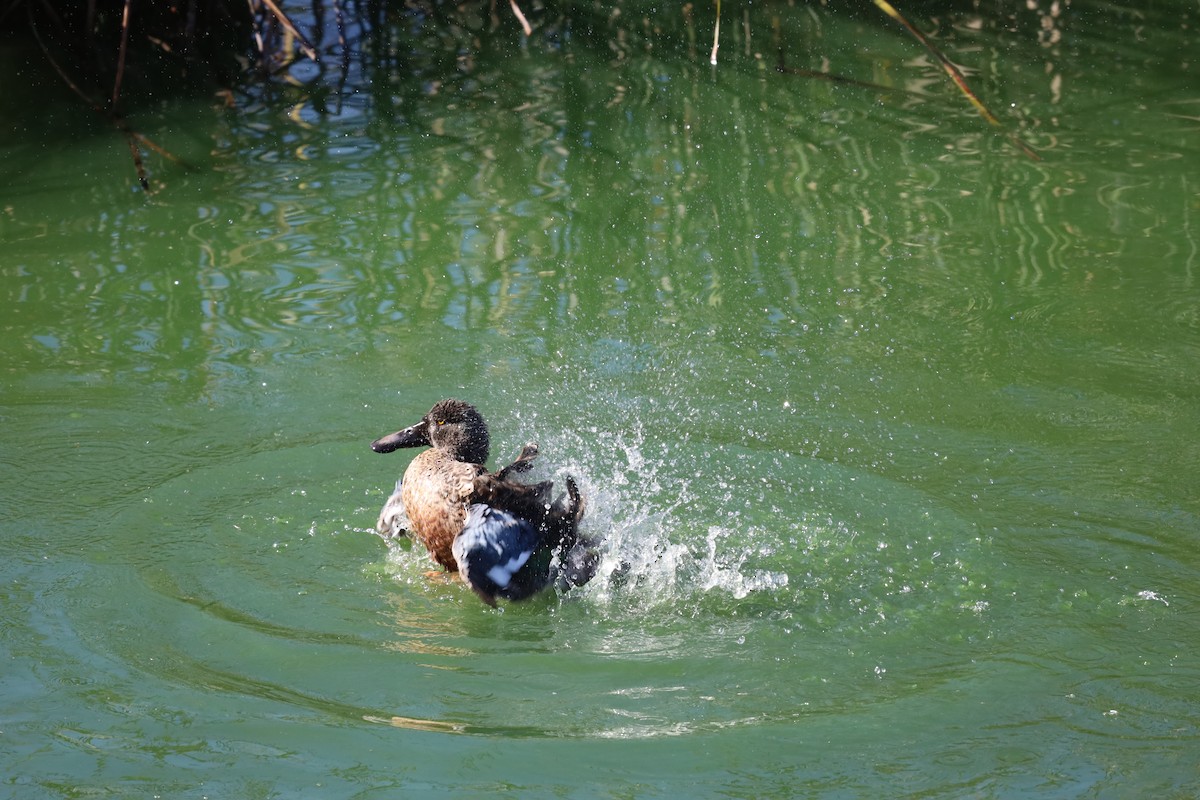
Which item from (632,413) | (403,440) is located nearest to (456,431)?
(403,440)

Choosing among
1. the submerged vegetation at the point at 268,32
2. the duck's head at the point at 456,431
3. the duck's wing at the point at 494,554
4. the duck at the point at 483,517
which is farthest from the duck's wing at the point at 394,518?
the submerged vegetation at the point at 268,32

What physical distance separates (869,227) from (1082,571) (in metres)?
3.48

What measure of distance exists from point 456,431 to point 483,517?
61 centimetres

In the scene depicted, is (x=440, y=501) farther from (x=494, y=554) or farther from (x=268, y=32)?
(x=268, y=32)

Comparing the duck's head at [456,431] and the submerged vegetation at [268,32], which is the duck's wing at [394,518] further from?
the submerged vegetation at [268,32]

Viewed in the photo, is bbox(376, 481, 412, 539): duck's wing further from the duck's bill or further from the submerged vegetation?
the submerged vegetation

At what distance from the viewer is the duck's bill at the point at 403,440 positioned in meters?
5.47

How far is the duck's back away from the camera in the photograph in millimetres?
4930

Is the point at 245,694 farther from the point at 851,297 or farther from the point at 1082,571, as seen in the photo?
the point at 851,297

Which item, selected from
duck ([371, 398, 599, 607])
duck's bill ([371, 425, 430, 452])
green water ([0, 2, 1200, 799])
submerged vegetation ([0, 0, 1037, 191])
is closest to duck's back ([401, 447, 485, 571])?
duck ([371, 398, 599, 607])

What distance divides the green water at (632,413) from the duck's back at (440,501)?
0.54 ft

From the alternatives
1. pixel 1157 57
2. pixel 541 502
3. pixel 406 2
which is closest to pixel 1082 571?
pixel 541 502

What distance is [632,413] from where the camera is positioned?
6133 mm

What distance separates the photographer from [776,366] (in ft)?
21.4
